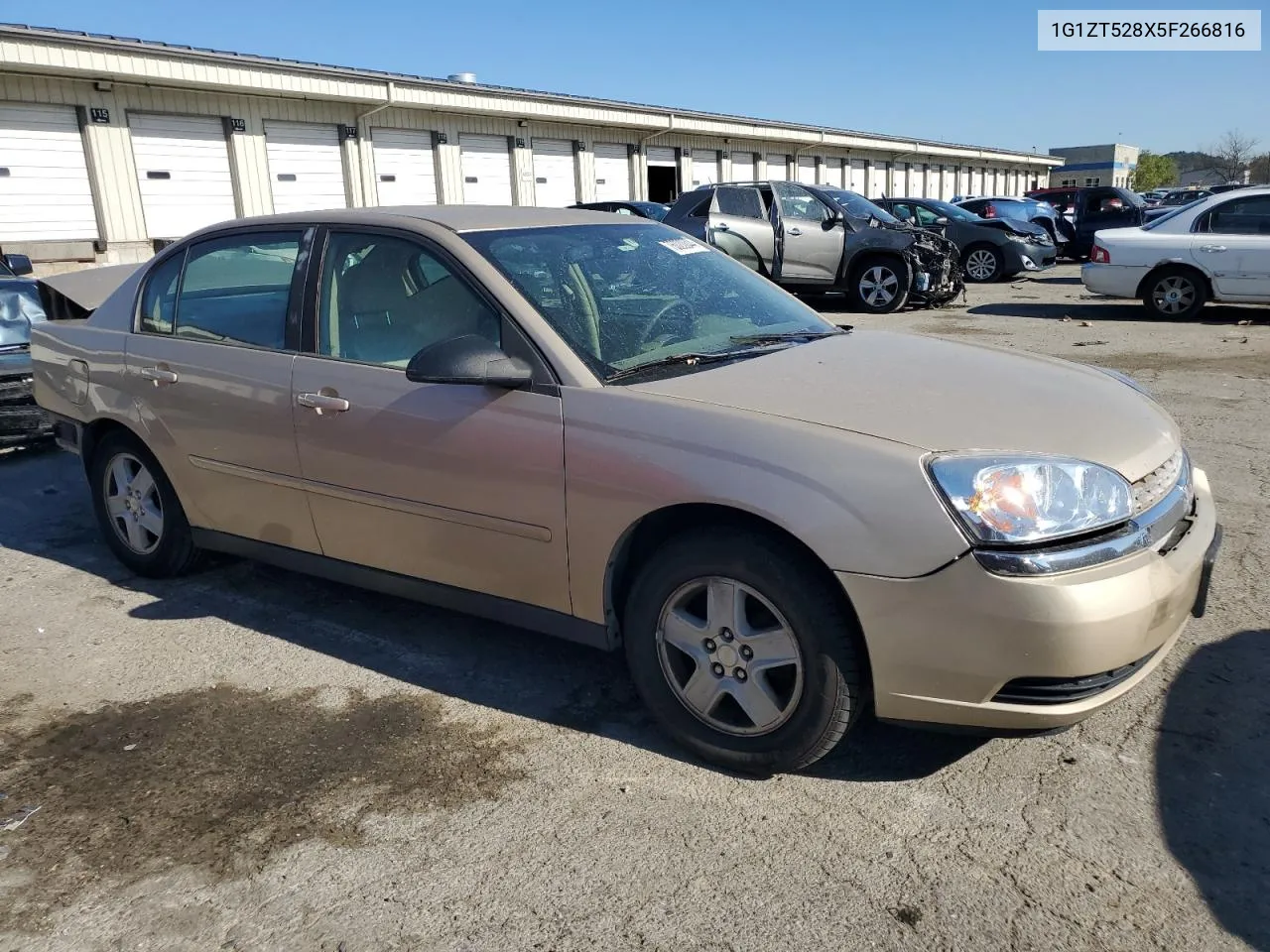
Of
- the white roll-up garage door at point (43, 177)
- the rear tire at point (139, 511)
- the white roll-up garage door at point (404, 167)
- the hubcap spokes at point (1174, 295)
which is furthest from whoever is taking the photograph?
the white roll-up garage door at point (404, 167)

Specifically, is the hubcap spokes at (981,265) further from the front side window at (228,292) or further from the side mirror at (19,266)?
the front side window at (228,292)

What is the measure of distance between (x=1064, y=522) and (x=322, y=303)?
8.92 feet

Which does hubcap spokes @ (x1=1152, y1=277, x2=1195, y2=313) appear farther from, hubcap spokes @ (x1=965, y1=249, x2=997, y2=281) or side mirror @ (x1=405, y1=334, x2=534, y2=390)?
side mirror @ (x1=405, y1=334, x2=534, y2=390)

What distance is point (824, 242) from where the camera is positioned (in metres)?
13.8

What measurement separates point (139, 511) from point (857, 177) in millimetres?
40272

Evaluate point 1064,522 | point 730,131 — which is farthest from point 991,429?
point 730,131

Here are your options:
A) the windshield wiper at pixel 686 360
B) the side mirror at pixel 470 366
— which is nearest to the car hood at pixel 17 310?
the side mirror at pixel 470 366

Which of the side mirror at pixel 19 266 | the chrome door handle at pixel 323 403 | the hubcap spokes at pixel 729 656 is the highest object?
the side mirror at pixel 19 266

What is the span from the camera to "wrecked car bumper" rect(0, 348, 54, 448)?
23.2 feet

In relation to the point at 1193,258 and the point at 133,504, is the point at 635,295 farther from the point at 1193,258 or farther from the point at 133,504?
the point at 1193,258

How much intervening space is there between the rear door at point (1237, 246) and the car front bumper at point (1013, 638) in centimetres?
1086

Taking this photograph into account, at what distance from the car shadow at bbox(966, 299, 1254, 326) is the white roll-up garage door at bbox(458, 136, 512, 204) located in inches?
545

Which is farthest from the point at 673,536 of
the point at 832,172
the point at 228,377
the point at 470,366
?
the point at 832,172

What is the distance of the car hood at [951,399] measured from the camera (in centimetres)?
266
